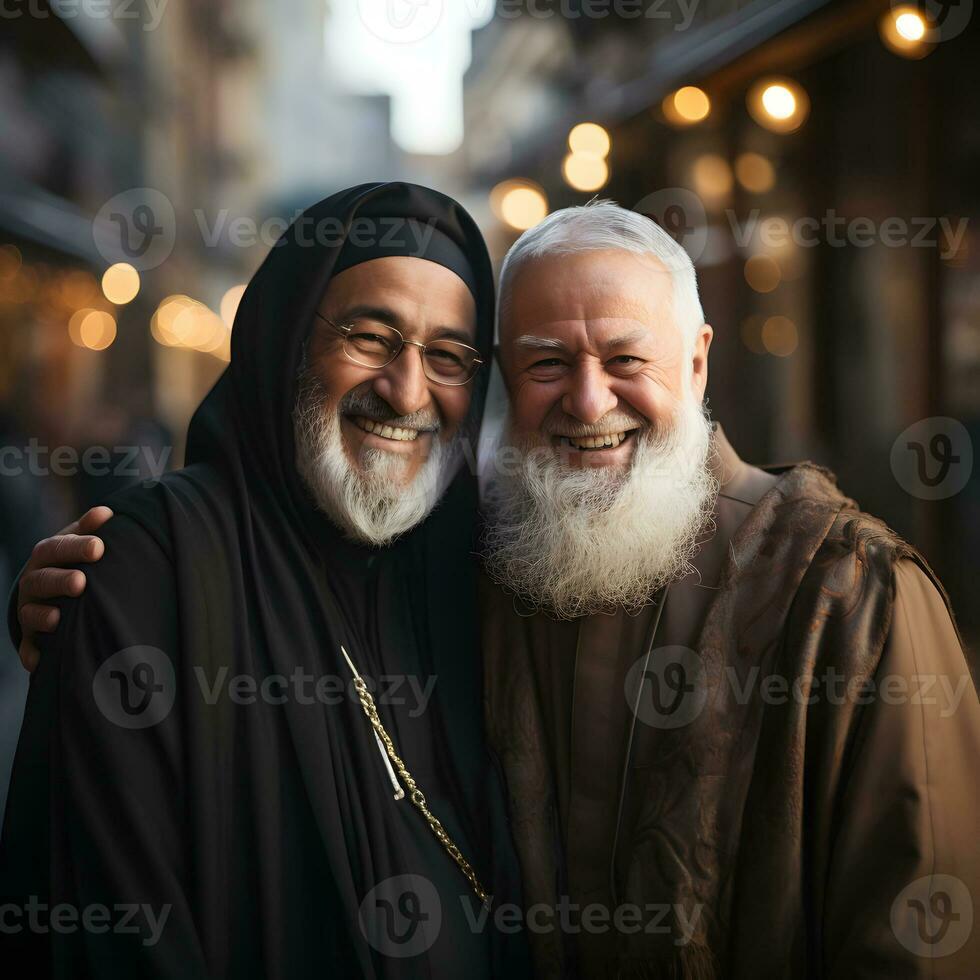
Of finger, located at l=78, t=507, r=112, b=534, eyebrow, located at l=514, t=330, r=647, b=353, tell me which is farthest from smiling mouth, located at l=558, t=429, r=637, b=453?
finger, located at l=78, t=507, r=112, b=534

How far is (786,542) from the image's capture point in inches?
66.5

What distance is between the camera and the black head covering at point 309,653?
5.00 feet

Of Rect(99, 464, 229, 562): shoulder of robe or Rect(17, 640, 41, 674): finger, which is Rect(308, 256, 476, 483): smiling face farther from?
Rect(17, 640, 41, 674): finger

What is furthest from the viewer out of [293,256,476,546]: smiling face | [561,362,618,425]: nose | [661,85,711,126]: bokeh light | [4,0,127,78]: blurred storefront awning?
[4,0,127,78]: blurred storefront awning

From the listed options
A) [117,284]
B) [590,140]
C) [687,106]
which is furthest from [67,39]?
[687,106]

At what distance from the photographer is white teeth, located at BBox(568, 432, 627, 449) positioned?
184cm

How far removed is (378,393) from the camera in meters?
1.92

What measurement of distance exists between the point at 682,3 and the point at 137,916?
5.68 meters

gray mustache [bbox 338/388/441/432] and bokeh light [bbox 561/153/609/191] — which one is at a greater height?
bokeh light [bbox 561/153/609/191]

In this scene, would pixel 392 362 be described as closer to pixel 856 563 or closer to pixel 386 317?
pixel 386 317

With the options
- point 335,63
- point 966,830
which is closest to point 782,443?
point 966,830

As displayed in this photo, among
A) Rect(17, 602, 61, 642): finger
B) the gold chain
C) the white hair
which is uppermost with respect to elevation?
the white hair

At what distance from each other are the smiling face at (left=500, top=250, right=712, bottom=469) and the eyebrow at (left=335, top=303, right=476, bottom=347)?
16 cm

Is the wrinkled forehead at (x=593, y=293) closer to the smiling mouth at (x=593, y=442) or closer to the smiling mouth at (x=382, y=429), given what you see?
the smiling mouth at (x=593, y=442)
